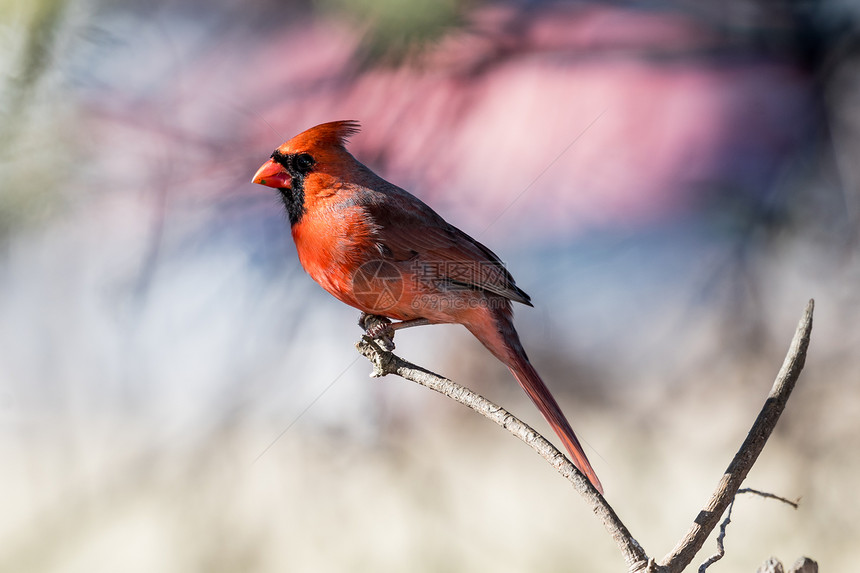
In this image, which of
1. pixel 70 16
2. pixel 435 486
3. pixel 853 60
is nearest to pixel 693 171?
pixel 853 60

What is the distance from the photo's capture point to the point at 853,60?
183cm

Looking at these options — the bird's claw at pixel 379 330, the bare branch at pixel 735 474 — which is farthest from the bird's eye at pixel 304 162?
the bare branch at pixel 735 474

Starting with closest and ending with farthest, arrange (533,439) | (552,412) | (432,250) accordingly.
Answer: (533,439) < (552,412) < (432,250)

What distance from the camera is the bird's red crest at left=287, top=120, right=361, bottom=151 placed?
3.79 feet

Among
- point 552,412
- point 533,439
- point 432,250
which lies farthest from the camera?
point 432,250

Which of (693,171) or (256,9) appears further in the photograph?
(256,9)

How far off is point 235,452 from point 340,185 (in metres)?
1.07

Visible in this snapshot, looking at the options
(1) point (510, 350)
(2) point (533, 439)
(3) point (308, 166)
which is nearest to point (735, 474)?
(2) point (533, 439)

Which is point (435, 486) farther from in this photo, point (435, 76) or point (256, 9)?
point (256, 9)

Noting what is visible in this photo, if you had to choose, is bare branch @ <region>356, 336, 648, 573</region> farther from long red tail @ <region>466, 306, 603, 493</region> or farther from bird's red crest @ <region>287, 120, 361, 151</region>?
bird's red crest @ <region>287, 120, 361, 151</region>

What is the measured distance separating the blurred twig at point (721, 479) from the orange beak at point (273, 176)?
0.40 metres

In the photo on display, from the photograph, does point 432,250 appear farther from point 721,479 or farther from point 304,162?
point 721,479

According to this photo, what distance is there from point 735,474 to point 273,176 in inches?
30.6

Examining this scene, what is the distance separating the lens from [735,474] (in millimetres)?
850
